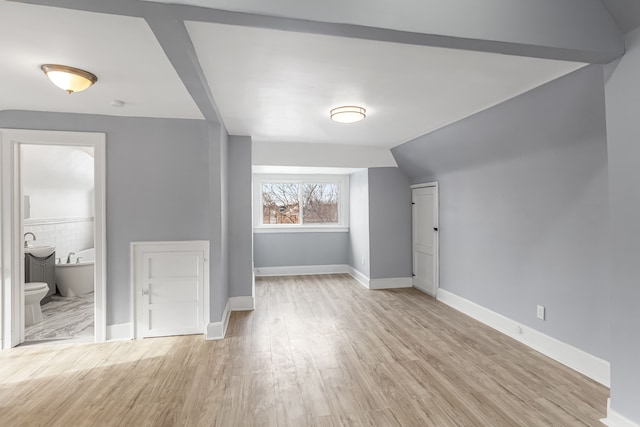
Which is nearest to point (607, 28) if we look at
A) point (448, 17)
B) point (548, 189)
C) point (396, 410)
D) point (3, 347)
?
point (448, 17)

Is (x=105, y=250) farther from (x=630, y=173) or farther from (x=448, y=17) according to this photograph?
(x=630, y=173)

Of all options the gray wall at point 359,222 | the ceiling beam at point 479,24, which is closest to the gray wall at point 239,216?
the gray wall at point 359,222

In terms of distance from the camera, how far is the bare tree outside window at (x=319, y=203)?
6.49 metres

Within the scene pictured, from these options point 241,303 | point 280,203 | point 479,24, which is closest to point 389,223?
point 280,203

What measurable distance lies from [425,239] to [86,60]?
180 inches

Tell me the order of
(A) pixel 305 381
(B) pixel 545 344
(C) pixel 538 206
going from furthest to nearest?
(C) pixel 538 206
(B) pixel 545 344
(A) pixel 305 381

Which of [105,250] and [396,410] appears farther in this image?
[105,250]

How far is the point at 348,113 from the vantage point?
2.96m

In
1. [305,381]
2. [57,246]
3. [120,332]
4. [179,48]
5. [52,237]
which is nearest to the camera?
[179,48]

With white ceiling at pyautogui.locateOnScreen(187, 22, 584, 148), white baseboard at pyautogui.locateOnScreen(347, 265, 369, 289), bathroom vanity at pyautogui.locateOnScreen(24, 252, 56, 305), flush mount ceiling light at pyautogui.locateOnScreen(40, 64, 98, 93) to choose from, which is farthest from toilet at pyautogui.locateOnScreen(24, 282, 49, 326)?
white baseboard at pyautogui.locateOnScreen(347, 265, 369, 289)

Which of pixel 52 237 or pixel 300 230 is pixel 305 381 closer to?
pixel 300 230

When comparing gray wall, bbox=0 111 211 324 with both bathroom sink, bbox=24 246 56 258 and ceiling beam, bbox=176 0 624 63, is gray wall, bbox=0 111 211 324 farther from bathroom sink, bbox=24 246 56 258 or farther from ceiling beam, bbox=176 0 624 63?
ceiling beam, bbox=176 0 624 63

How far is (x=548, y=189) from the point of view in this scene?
288 centimetres

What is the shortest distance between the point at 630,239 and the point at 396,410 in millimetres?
1740
